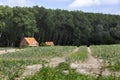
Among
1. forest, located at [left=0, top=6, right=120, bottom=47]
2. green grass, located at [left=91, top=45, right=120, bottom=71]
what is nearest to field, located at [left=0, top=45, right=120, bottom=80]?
green grass, located at [left=91, top=45, right=120, bottom=71]

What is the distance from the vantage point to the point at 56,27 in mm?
136875

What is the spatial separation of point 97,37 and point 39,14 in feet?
85.9

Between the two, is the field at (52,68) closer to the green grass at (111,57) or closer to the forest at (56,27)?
the green grass at (111,57)

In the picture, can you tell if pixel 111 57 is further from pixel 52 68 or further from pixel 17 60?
pixel 52 68

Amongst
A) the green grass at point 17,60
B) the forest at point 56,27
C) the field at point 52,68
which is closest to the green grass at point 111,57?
the field at point 52,68

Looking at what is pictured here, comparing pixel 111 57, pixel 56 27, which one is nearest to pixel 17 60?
pixel 111 57

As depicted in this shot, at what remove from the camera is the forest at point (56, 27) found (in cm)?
12425

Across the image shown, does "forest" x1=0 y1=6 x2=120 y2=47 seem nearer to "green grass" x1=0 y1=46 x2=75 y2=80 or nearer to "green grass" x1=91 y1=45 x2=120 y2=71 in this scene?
"green grass" x1=0 y1=46 x2=75 y2=80

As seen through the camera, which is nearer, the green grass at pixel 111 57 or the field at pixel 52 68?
the field at pixel 52 68

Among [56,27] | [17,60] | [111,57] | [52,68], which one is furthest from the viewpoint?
[56,27]

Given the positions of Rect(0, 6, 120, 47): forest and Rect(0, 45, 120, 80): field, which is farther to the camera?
Rect(0, 6, 120, 47): forest

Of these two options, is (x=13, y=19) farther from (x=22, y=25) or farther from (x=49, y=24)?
(x=49, y=24)

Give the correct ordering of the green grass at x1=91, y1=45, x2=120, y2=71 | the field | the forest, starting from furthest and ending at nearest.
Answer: the forest, the green grass at x1=91, y1=45, x2=120, y2=71, the field

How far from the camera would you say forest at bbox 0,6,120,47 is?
124 m
